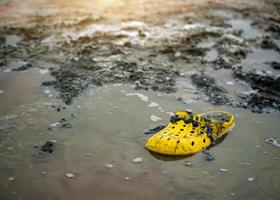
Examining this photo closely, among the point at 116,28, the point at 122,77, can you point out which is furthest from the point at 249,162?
the point at 116,28

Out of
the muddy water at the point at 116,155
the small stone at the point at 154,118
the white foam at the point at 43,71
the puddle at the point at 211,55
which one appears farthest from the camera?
the puddle at the point at 211,55

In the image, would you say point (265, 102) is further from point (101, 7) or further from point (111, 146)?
point (101, 7)

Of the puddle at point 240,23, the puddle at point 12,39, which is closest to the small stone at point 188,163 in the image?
the puddle at point 240,23

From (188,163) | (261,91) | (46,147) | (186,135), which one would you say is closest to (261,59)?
(261,91)

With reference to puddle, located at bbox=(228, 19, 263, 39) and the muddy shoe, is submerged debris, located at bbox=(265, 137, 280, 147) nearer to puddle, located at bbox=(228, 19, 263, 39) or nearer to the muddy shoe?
the muddy shoe

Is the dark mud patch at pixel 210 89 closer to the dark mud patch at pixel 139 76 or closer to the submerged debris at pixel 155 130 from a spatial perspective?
the dark mud patch at pixel 139 76

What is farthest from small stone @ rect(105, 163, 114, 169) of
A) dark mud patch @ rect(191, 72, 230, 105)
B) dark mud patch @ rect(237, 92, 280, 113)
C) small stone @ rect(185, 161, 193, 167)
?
dark mud patch @ rect(237, 92, 280, 113)

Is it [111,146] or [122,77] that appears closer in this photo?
[111,146]
